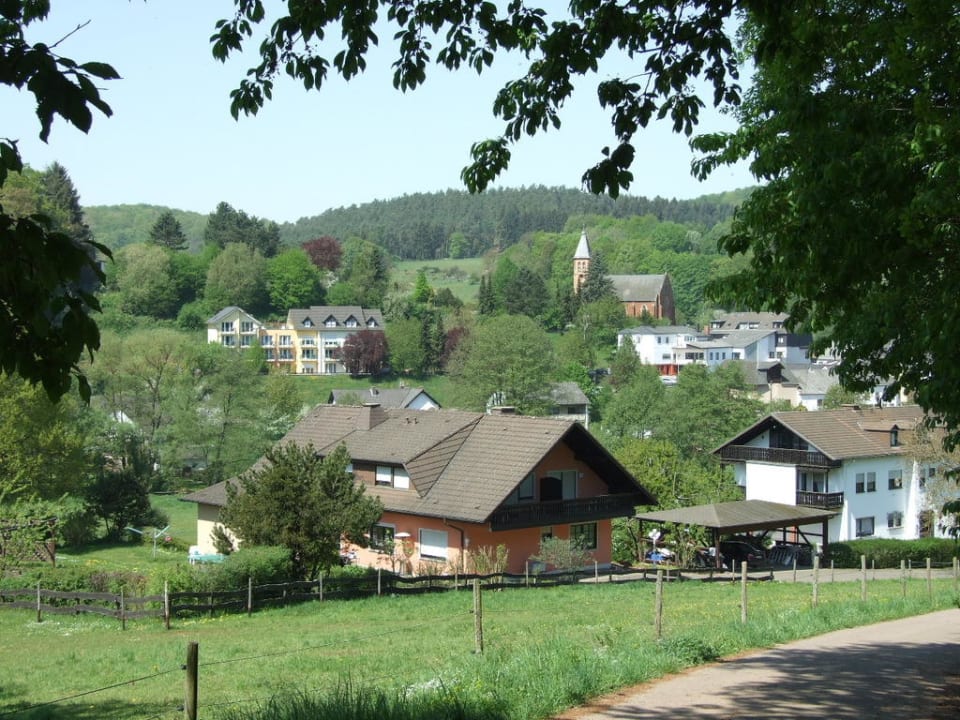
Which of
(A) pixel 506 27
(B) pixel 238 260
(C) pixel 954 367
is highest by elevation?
(B) pixel 238 260

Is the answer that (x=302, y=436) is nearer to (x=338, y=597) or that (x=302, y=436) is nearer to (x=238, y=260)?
(x=338, y=597)

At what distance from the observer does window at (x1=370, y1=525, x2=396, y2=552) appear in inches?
1592

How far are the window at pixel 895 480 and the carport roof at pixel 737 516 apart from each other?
1403 cm

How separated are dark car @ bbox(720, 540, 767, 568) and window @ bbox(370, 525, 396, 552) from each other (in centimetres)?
1562

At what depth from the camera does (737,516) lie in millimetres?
42750

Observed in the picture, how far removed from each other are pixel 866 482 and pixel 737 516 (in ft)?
56.8

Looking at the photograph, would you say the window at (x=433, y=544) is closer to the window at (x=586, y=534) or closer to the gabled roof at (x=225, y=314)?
the window at (x=586, y=534)

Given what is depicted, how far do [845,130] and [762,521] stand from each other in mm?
35044

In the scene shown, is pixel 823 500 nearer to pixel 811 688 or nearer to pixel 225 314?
pixel 811 688

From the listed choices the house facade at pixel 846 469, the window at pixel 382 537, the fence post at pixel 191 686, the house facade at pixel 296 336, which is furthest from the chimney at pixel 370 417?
A: the house facade at pixel 296 336

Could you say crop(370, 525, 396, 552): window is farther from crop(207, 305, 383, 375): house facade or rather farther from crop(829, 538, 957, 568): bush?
crop(207, 305, 383, 375): house facade

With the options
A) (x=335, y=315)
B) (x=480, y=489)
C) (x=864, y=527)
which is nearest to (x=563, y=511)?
(x=480, y=489)

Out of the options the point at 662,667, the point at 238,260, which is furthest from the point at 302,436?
the point at 238,260

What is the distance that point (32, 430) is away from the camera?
51875mm
